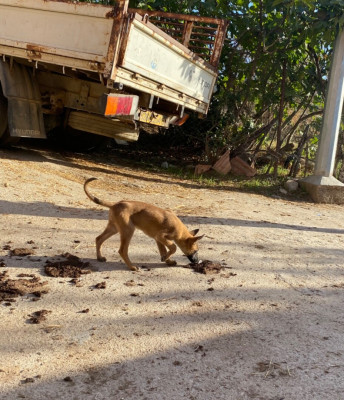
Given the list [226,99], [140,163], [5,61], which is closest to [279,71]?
[226,99]

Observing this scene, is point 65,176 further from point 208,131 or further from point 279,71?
point 279,71

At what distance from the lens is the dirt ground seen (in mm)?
2711

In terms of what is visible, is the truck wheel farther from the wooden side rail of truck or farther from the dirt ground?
the dirt ground

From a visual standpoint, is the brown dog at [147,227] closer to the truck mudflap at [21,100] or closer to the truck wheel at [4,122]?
the truck mudflap at [21,100]

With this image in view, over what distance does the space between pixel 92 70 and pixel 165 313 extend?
4.25 metres

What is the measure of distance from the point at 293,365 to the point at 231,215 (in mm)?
3971

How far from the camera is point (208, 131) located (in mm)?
10734

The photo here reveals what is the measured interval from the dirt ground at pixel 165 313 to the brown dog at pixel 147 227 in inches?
7.0

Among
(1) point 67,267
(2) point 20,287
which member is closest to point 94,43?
(1) point 67,267

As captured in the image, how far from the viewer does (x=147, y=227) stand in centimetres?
442

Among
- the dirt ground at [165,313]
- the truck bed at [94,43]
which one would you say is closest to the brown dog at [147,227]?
the dirt ground at [165,313]

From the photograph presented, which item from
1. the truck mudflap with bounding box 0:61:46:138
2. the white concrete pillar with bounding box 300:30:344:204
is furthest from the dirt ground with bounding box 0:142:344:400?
the white concrete pillar with bounding box 300:30:344:204

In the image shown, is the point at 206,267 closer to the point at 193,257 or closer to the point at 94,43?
the point at 193,257

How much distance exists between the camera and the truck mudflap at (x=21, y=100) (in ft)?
25.3
